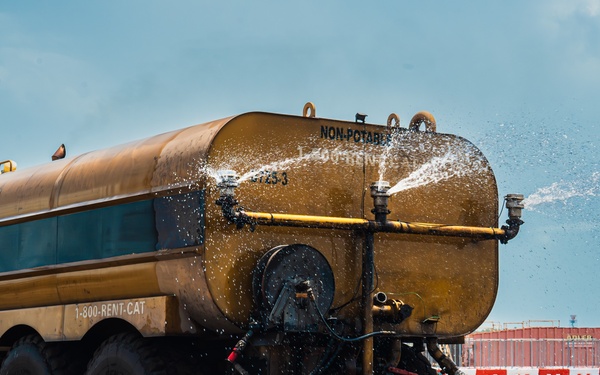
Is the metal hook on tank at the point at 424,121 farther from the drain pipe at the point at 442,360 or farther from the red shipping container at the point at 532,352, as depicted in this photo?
the red shipping container at the point at 532,352

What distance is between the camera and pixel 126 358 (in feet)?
34.2

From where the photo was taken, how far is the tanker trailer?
9812 millimetres

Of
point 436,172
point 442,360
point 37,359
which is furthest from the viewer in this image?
point 37,359

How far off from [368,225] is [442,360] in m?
1.56

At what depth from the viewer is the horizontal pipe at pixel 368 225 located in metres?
9.84

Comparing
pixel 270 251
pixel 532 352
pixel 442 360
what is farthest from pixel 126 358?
pixel 532 352

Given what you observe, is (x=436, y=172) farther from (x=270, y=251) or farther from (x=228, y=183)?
(x=228, y=183)

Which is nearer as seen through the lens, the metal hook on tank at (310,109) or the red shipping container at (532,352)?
the metal hook on tank at (310,109)

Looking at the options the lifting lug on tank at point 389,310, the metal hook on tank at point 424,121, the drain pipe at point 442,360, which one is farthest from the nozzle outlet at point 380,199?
the drain pipe at point 442,360

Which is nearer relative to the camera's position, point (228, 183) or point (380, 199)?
point (228, 183)

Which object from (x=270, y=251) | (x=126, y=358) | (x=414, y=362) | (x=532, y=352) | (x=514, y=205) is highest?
(x=514, y=205)

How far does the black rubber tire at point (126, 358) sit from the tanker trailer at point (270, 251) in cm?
2

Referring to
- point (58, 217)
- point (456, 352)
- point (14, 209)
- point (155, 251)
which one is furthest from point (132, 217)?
point (456, 352)

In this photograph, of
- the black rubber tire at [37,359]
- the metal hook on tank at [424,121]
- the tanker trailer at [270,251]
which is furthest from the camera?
the black rubber tire at [37,359]
